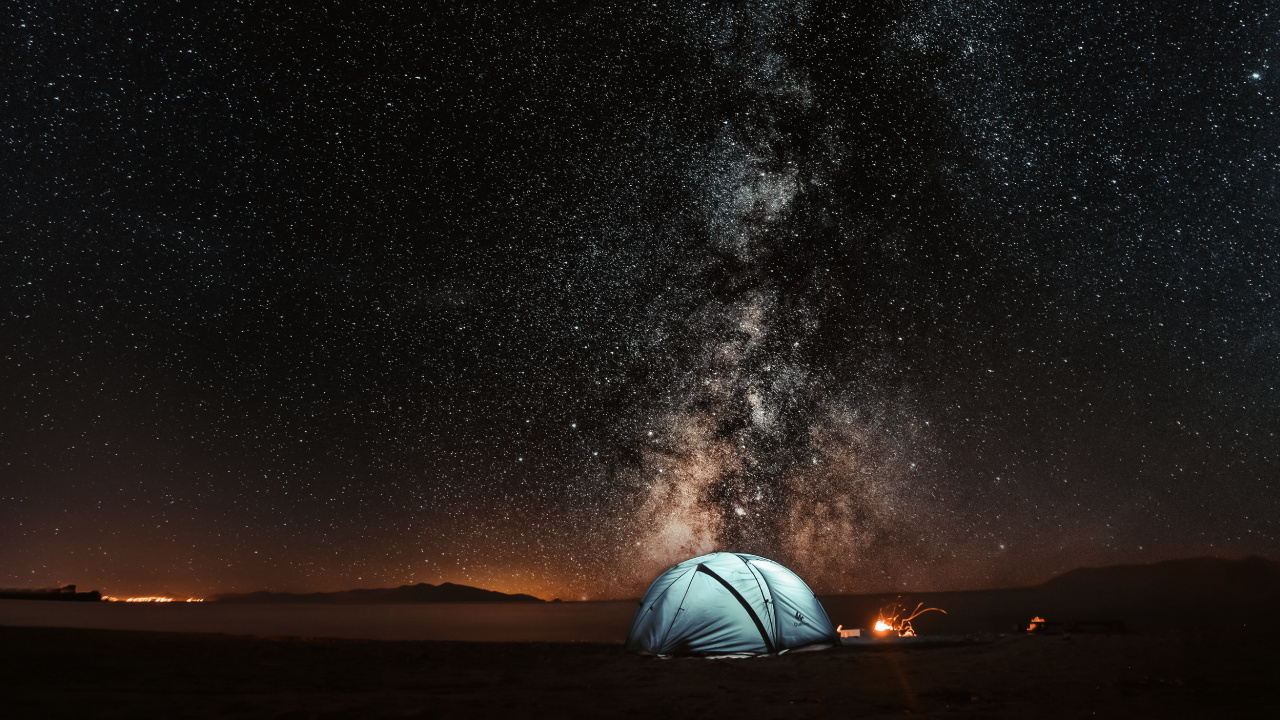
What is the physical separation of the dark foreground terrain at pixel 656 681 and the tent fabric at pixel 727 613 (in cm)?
66

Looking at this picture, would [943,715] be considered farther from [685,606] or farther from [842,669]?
[685,606]

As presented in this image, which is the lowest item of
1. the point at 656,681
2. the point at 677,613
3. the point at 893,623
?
the point at 656,681

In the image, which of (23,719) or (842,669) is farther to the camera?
(842,669)

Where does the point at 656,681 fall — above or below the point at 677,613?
below

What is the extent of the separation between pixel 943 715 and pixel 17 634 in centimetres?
1544

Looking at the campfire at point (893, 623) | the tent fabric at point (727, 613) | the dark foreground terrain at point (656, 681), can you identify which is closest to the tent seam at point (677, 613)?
the tent fabric at point (727, 613)

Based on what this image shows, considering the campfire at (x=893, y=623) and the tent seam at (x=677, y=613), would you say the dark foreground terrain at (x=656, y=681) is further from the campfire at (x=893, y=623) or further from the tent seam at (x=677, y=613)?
the campfire at (x=893, y=623)

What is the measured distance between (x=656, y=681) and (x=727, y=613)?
3.10 metres

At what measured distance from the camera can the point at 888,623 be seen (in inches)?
570

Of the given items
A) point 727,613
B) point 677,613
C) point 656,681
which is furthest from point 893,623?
point 656,681

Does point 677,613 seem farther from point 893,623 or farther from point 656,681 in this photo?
point 893,623

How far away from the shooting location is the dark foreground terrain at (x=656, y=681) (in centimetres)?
617

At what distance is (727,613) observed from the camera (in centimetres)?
1135

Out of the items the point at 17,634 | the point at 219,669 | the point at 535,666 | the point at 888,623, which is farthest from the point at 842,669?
the point at 17,634
